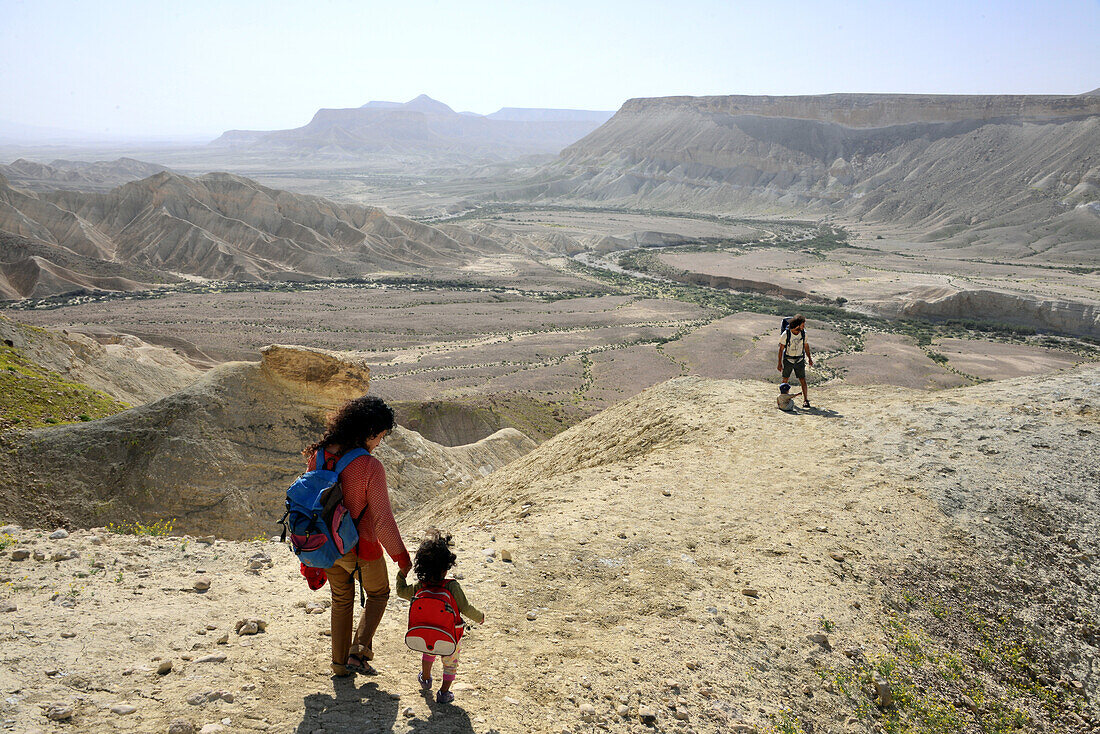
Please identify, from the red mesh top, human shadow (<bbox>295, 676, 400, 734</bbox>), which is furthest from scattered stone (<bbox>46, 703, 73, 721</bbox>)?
the red mesh top

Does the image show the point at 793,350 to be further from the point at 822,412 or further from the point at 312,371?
the point at 312,371

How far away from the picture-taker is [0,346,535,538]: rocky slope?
1006cm

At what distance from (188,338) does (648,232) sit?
62515 millimetres

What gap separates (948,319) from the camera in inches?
1853

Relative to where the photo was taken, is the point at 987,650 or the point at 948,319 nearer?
the point at 987,650

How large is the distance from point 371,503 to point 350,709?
3.88 ft

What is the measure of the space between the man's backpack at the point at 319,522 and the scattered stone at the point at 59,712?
1.35 meters

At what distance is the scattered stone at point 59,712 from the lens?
3463 millimetres

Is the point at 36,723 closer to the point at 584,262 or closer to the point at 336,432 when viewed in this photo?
the point at 336,432

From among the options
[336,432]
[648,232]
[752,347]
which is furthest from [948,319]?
[336,432]

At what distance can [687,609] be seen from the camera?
5.32 m

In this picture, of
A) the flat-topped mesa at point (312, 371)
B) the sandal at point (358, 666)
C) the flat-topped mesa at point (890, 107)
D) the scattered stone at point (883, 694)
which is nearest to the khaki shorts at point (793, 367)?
the scattered stone at point (883, 694)

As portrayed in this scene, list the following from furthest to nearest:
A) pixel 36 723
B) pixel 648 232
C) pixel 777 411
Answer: pixel 648 232
pixel 777 411
pixel 36 723

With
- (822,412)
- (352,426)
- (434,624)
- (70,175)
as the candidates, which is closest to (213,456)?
(352,426)
